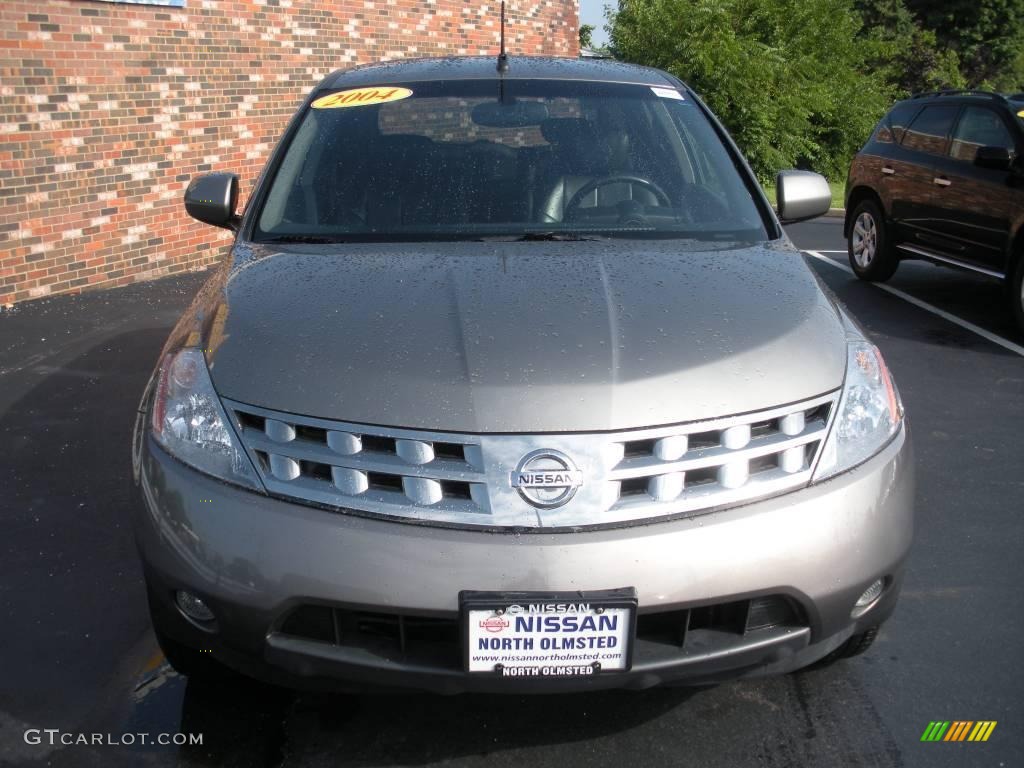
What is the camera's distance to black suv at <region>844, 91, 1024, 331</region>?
7.38m

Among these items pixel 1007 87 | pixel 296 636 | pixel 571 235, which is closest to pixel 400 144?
pixel 571 235

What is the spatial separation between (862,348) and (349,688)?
1.54m

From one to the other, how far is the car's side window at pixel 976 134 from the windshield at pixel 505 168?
467 centimetres

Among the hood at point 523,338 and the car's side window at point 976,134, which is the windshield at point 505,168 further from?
the car's side window at point 976,134

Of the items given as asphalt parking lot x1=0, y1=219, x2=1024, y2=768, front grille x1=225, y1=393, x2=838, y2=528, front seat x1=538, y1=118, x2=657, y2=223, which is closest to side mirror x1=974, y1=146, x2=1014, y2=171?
asphalt parking lot x1=0, y1=219, x2=1024, y2=768

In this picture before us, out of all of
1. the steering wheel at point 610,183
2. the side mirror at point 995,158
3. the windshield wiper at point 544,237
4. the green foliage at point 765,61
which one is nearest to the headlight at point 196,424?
the windshield wiper at point 544,237

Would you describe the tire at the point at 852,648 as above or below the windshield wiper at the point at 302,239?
below

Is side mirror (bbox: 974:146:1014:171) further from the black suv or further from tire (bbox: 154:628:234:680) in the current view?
tire (bbox: 154:628:234:680)

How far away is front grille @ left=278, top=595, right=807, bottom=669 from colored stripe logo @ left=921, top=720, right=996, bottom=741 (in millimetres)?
697

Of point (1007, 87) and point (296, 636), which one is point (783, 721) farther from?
point (1007, 87)

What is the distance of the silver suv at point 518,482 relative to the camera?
2.21 metres

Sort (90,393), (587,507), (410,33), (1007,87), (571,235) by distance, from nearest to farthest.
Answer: (587,507)
(571,235)
(90,393)
(410,33)
(1007,87)

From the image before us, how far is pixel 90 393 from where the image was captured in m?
5.62

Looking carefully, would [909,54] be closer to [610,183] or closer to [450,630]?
[610,183]
